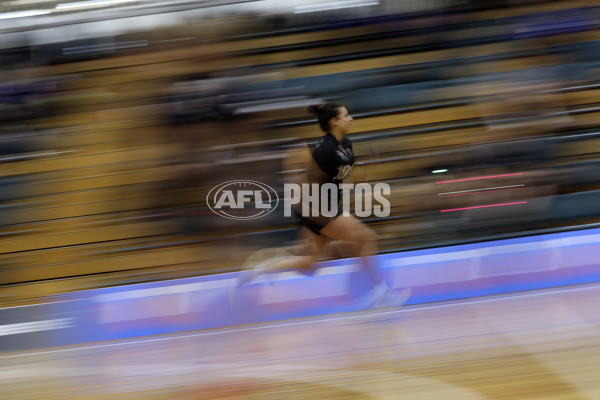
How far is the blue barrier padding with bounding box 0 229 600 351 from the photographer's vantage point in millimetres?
3730

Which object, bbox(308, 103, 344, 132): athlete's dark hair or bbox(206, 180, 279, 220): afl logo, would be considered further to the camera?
bbox(206, 180, 279, 220): afl logo

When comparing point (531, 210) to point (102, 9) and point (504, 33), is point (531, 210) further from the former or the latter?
point (102, 9)

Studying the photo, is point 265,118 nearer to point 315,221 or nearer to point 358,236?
point 315,221

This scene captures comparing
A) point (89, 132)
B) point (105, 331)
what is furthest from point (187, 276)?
point (89, 132)

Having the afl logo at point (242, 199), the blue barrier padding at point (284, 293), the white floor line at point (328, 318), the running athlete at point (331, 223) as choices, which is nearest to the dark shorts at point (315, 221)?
the running athlete at point (331, 223)

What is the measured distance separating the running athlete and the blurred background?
1.99 feet

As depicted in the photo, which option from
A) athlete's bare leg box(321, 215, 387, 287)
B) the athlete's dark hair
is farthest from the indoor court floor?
the athlete's dark hair

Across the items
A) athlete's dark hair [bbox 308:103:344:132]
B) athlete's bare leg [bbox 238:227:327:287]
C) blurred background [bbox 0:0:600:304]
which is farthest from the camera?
blurred background [bbox 0:0:600:304]

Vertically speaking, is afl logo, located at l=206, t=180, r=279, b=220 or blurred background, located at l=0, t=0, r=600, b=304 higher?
blurred background, located at l=0, t=0, r=600, b=304

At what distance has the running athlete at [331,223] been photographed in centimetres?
342

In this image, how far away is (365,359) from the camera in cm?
304

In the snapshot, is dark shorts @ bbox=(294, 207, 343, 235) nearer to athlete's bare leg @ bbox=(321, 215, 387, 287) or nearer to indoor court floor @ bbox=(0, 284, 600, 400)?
athlete's bare leg @ bbox=(321, 215, 387, 287)

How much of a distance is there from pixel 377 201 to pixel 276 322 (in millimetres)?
1137

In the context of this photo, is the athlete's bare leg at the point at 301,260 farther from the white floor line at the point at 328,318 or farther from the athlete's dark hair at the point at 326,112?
the athlete's dark hair at the point at 326,112
